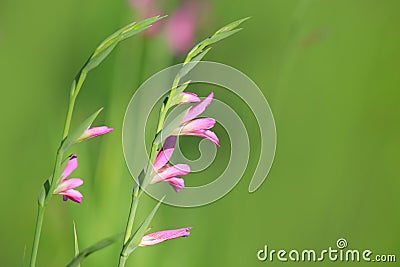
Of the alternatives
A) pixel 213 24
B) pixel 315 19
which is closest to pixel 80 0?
pixel 213 24

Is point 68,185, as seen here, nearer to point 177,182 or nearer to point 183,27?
point 177,182

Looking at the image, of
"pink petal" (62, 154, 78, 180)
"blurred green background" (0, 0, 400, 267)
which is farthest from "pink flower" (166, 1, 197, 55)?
"pink petal" (62, 154, 78, 180)

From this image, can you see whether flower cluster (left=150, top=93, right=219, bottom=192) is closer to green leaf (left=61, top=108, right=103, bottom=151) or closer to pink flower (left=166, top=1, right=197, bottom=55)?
green leaf (left=61, top=108, right=103, bottom=151)

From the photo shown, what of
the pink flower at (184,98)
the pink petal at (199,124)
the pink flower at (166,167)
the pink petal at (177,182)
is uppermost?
the pink flower at (184,98)

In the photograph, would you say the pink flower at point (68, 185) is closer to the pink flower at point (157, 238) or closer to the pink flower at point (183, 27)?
the pink flower at point (157, 238)

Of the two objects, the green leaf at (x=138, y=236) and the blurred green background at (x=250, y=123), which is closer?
the green leaf at (x=138, y=236)

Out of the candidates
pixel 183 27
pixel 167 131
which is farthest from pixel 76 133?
pixel 183 27

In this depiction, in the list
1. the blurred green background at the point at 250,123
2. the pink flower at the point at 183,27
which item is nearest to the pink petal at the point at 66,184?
the blurred green background at the point at 250,123
